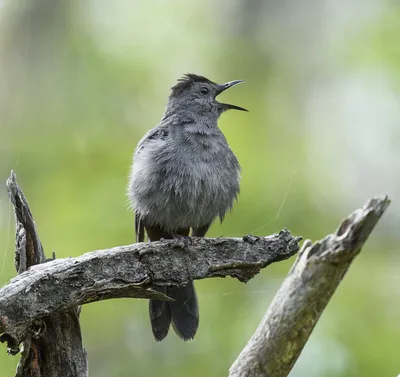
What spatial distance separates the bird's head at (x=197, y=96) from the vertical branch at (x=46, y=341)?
211 centimetres

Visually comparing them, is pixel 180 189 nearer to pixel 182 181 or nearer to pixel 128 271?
pixel 182 181

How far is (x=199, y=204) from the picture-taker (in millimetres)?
5473

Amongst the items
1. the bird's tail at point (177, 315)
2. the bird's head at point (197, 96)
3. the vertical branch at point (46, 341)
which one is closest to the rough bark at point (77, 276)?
the vertical branch at point (46, 341)

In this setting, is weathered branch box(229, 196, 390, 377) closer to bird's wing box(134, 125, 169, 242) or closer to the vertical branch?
the vertical branch

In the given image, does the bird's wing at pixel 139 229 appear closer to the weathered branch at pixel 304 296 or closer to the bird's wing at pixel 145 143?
the bird's wing at pixel 145 143

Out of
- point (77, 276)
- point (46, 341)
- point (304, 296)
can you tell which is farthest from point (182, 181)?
point (304, 296)

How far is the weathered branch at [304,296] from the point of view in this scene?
3205 millimetres

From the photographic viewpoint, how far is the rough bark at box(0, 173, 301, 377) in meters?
4.07

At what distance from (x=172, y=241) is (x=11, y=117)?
3.37m

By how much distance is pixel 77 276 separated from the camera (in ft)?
13.8

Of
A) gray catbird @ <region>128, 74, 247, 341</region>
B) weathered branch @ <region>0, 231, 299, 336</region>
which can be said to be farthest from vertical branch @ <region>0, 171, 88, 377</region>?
gray catbird @ <region>128, 74, 247, 341</region>

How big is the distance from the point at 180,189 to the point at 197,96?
1.25m

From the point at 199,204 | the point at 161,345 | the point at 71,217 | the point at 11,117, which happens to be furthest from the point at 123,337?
the point at 11,117

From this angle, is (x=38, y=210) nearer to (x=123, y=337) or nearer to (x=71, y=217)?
(x=71, y=217)
